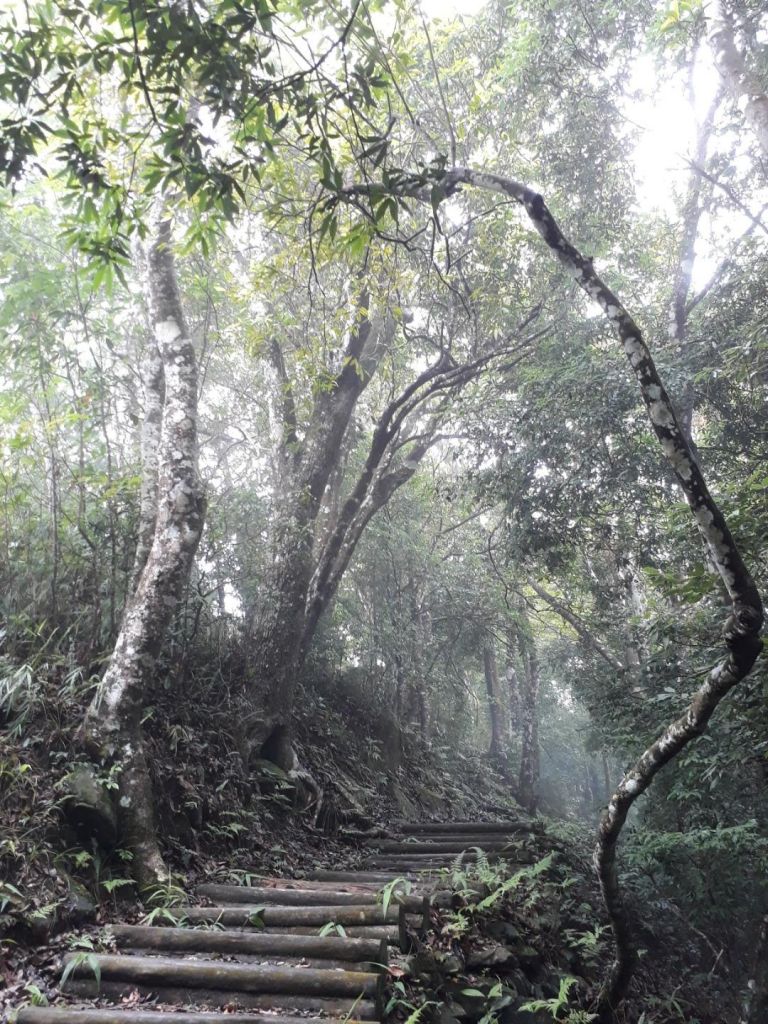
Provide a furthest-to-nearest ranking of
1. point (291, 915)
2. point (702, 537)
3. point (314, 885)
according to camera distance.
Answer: point (314, 885) < point (291, 915) < point (702, 537)

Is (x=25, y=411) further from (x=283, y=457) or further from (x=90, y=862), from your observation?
(x=90, y=862)

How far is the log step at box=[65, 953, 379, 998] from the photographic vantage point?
392 cm

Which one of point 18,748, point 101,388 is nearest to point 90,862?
point 18,748

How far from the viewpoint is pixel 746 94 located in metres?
9.83

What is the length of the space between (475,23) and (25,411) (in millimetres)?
10404

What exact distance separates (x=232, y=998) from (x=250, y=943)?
475 millimetres

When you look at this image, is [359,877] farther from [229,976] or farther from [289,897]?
[229,976]

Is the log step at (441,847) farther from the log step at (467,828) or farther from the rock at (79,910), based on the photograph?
the rock at (79,910)

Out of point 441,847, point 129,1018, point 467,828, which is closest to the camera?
point 129,1018

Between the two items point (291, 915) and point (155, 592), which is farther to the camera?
point (155, 592)

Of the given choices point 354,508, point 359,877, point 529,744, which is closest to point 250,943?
point 359,877

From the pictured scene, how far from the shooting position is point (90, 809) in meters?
5.34

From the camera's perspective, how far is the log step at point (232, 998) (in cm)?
379

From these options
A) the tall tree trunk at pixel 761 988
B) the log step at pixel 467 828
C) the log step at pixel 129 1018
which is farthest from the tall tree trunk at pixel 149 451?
the tall tree trunk at pixel 761 988
